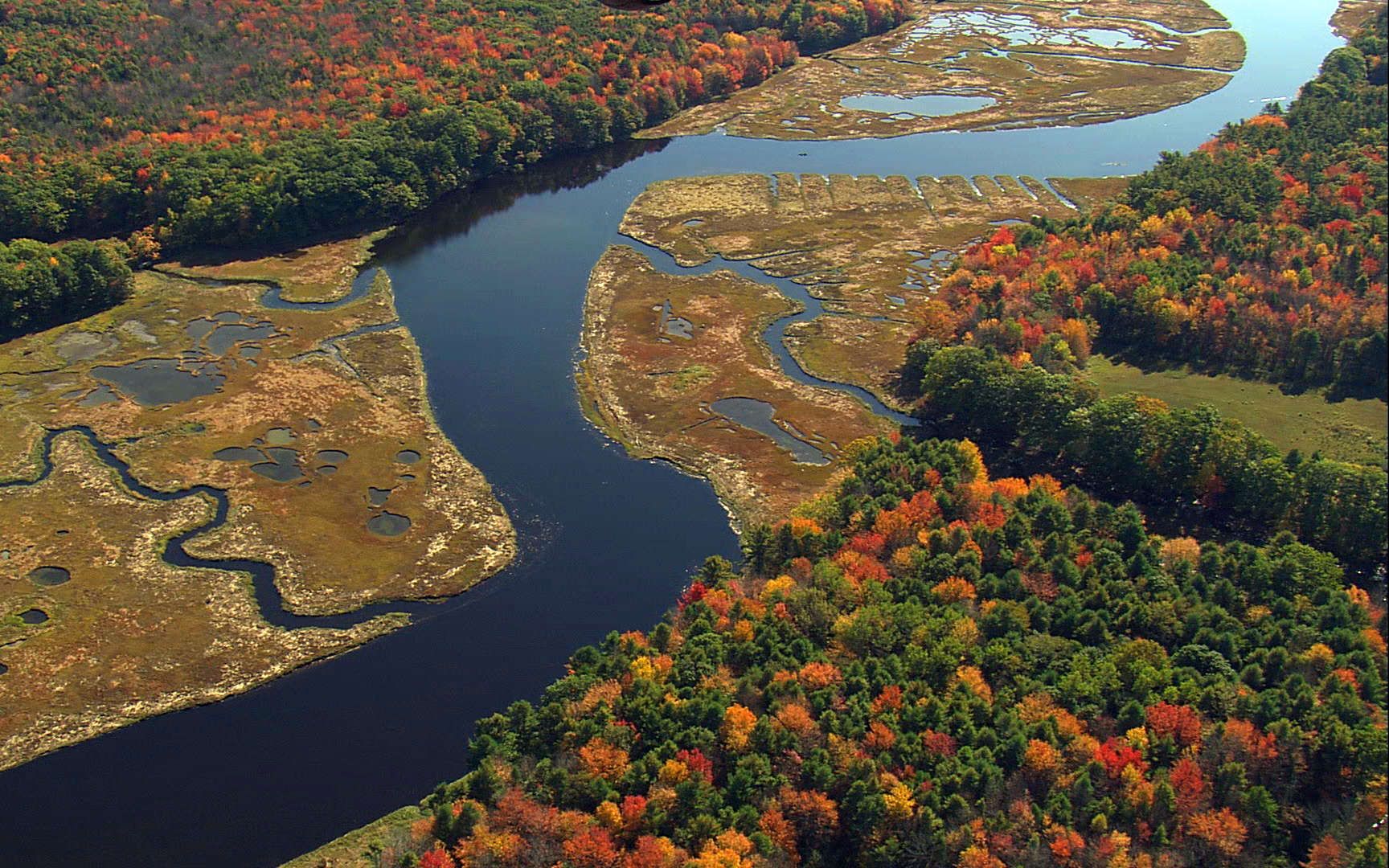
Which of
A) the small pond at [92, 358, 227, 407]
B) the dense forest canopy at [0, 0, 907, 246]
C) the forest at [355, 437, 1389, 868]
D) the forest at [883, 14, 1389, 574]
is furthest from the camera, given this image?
the dense forest canopy at [0, 0, 907, 246]

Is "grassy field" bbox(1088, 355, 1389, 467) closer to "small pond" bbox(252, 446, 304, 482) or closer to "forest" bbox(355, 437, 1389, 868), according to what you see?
"forest" bbox(355, 437, 1389, 868)

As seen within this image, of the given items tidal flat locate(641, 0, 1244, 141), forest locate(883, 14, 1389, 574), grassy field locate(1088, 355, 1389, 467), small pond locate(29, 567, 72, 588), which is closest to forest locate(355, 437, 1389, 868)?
forest locate(883, 14, 1389, 574)

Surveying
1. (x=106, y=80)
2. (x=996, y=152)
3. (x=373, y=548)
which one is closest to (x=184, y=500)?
(x=373, y=548)

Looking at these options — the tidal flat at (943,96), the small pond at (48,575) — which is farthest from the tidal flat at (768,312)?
the small pond at (48,575)

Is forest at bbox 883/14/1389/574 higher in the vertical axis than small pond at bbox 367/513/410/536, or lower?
higher

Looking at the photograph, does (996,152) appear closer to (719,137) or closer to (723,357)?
(719,137)

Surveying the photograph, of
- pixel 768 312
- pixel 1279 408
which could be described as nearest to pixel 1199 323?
pixel 1279 408

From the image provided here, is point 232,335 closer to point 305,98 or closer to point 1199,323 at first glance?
point 305,98
